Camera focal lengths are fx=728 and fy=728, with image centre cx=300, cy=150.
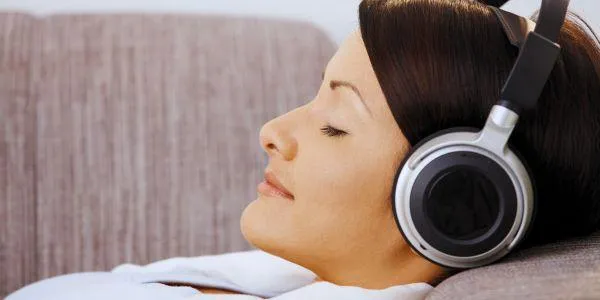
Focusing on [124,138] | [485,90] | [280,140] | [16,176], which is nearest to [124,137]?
[124,138]

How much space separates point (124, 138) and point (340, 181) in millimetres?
845

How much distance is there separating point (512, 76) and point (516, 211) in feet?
0.39

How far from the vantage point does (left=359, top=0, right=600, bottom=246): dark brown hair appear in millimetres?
706

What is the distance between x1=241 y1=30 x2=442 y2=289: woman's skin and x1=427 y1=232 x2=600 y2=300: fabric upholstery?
0.29 ft

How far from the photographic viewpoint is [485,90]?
71 cm

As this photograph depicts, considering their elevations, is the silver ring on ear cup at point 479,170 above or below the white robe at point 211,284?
above

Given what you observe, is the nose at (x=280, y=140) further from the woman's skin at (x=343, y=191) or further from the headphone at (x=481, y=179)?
the headphone at (x=481, y=179)

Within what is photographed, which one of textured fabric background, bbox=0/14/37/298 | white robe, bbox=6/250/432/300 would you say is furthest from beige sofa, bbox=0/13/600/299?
white robe, bbox=6/250/432/300

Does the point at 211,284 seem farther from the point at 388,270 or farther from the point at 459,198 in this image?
the point at 459,198

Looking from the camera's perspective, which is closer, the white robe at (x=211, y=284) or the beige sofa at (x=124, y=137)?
the white robe at (x=211, y=284)

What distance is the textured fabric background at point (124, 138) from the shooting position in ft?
4.81

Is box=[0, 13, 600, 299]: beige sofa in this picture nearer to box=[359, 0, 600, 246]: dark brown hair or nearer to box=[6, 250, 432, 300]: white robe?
box=[6, 250, 432, 300]: white robe

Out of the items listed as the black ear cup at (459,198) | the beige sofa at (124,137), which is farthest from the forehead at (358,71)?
the beige sofa at (124,137)

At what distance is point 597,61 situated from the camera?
30.0 inches
